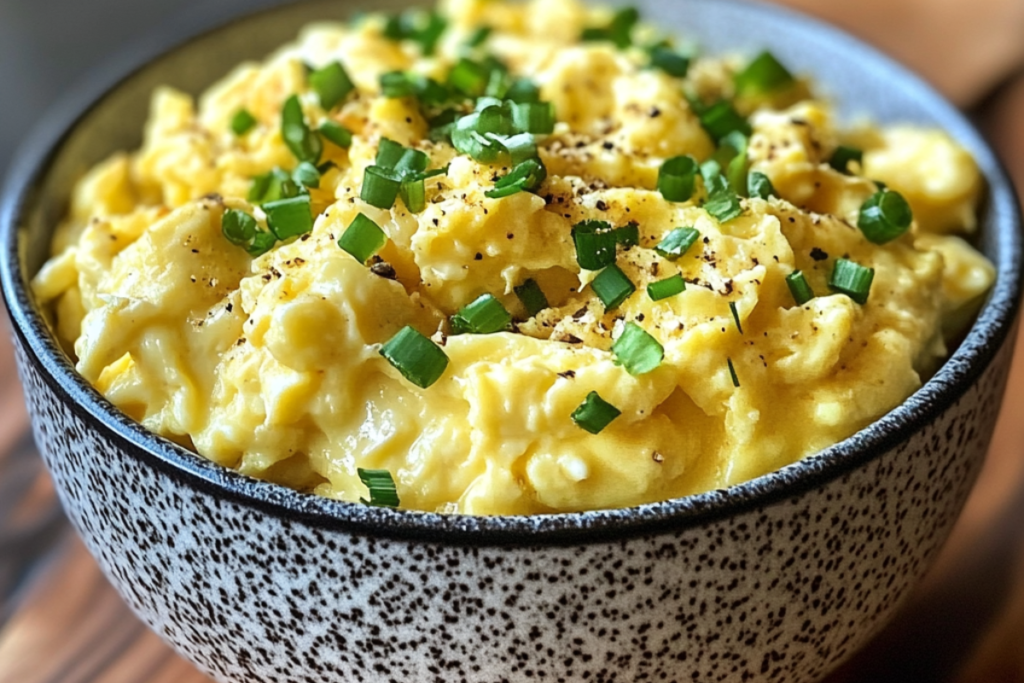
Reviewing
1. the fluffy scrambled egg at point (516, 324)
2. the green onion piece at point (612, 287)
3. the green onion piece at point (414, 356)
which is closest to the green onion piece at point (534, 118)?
the fluffy scrambled egg at point (516, 324)

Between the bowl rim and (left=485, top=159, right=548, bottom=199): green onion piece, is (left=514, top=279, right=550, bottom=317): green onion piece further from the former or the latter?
the bowl rim

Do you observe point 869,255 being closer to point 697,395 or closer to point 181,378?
point 697,395

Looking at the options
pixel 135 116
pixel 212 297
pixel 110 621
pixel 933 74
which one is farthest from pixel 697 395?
pixel 933 74

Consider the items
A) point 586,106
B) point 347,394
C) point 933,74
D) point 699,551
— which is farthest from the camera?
point 933,74

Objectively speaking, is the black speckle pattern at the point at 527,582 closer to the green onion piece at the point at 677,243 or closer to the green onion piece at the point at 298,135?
the green onion piece at the point at 677,243

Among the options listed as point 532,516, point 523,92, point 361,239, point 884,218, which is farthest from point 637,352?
point 523,92

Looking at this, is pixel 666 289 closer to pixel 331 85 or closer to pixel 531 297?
pixel 531 297
